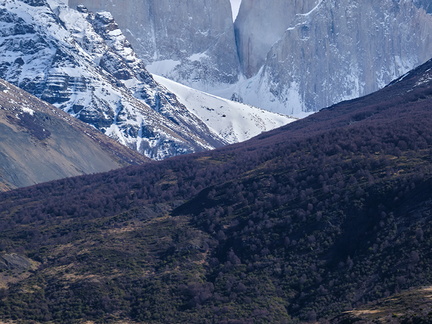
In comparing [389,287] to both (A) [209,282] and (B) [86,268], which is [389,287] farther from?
(B) [86,268]

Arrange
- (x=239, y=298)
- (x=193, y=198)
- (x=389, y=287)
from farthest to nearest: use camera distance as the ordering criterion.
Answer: (x=193, y=198)
(x=239, y=298)
(x=389, y=287)

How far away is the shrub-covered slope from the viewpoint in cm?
12950

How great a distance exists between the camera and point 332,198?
15475 centimetres

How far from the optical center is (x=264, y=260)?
474 feet

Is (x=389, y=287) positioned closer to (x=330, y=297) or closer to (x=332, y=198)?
(x=330, y=297)

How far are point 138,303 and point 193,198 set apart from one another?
185 feet

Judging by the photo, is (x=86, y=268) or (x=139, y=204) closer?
(x=86, y=268)

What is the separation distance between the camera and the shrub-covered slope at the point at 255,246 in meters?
130

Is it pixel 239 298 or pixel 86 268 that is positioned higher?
pixel 86 268

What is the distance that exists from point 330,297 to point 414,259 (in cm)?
1280

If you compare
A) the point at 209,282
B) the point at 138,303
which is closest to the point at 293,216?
the point at 209,282

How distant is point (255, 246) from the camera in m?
150

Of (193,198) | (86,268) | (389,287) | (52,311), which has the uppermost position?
(193,198)

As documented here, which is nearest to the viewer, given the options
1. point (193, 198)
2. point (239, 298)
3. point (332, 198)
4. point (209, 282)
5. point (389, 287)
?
point (389, 287)
